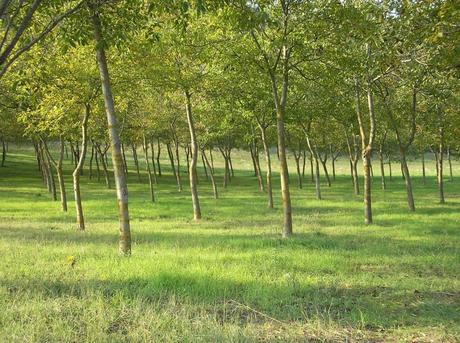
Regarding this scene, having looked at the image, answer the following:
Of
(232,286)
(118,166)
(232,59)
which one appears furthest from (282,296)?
(232,59)

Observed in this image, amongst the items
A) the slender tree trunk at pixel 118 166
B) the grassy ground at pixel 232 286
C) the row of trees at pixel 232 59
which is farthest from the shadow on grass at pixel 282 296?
the row of trees at pixel 232 59

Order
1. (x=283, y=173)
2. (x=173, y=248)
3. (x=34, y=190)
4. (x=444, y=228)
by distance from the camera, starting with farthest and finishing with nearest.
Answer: (x=34, y=190)
(x=444, y=228)
(x=283, y=173)
(x=173, y=248)

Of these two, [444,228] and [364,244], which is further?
[444,228]

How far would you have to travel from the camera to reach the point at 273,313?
725 centimetres

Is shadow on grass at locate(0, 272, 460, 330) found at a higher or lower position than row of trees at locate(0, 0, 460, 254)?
lower

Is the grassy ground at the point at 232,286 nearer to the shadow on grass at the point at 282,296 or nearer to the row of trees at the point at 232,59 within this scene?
the shadow on grass at the point at 282,296

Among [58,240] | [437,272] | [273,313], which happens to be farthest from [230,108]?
[273,313]

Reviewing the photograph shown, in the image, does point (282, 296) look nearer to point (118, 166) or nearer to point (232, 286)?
point (232, 286)

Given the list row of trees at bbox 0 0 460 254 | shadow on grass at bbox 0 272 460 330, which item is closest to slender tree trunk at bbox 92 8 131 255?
row of trees at bbox 0 0 460 254

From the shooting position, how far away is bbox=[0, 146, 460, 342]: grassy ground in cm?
624

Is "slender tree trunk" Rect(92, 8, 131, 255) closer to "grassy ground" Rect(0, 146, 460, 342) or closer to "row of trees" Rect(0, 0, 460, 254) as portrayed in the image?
"row of trees" Rect(0, 0, 460, 254)

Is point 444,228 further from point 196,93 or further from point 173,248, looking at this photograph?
point 196,93

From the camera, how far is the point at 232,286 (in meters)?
8.83

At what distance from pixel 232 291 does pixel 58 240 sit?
9781mm
